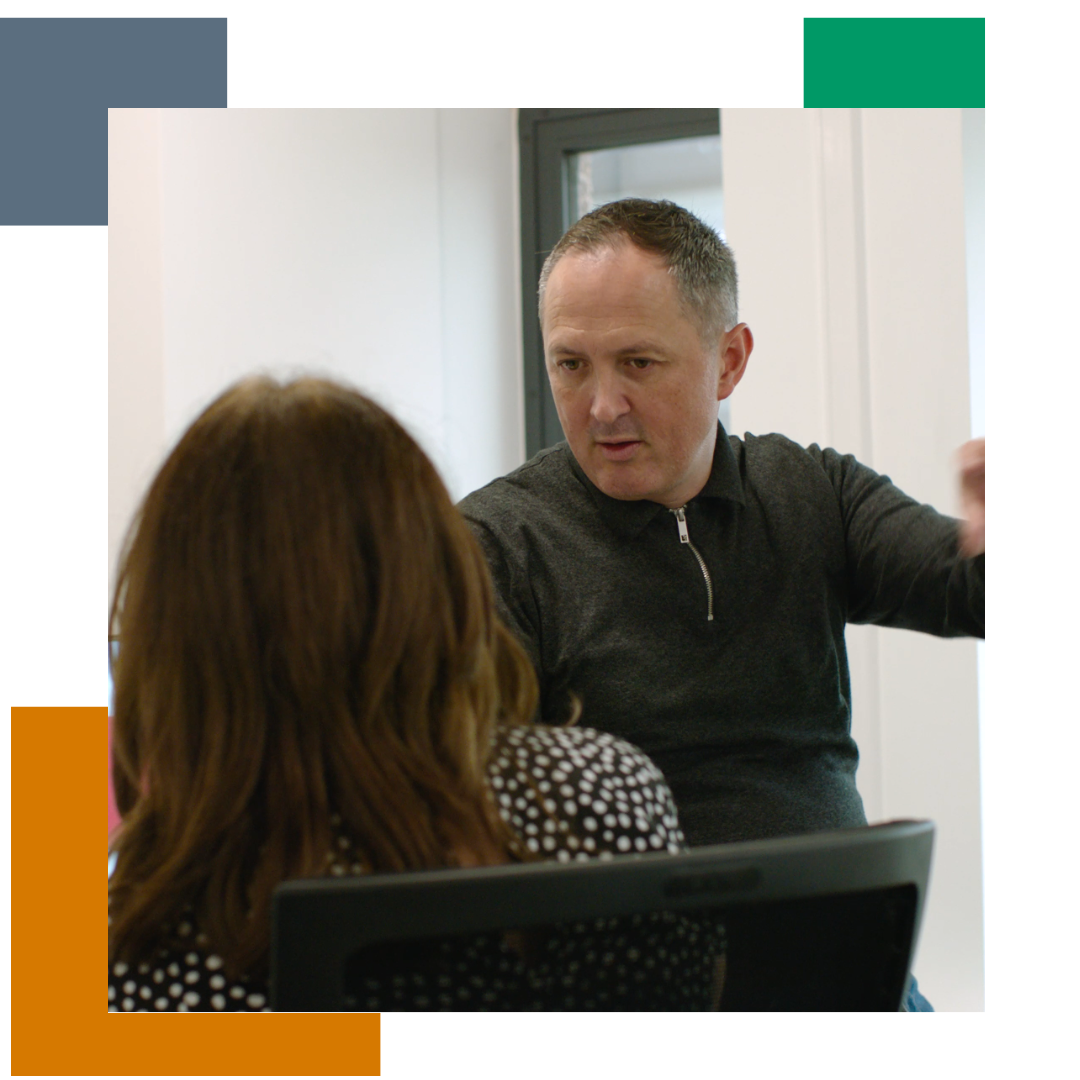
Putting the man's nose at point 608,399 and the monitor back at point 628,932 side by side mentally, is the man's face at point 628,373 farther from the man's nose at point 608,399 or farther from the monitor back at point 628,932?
the monitor back at point 628,932

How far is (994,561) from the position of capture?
3.53 feet

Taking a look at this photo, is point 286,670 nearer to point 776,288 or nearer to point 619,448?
point 619,448

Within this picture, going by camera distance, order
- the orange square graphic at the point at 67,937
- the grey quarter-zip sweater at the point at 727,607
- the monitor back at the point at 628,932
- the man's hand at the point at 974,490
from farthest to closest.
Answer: the grey quarter-zip sweater at the point at 727,607 → the man's hand at the point at 974,490 → the orange square graphic at the point at 67,937 → the monitor back at the point at 628,932

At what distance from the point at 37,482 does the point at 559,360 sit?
0.60 m

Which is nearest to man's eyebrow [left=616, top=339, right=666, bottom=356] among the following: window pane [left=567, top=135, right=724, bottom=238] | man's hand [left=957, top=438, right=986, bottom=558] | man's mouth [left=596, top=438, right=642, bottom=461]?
man's mouth [left=596, top=438, right=642, bottom=461]

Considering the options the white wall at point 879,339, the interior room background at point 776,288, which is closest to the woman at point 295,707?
the interior room background at point 776,288

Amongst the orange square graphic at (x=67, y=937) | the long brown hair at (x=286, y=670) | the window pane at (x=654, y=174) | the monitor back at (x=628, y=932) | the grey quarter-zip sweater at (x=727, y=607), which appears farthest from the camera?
the window pane at (x=654, y=174)

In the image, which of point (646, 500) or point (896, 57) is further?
point (646, 500)

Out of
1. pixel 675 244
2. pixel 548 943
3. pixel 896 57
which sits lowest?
pixel 548 943

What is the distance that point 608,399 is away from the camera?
4.38 ft

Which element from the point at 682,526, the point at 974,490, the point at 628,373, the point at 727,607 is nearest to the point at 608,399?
the point at 628,373

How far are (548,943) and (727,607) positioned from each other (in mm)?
777

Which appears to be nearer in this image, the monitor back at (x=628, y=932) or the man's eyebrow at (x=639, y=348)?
the monitor back at (x=628, y=932)

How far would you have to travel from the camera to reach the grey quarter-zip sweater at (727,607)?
50.4 inches
